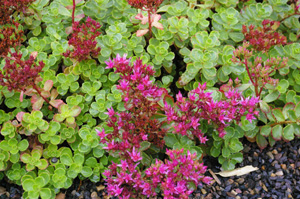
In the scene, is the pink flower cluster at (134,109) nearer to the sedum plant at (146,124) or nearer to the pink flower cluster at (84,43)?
the sedum plant at (146,124)

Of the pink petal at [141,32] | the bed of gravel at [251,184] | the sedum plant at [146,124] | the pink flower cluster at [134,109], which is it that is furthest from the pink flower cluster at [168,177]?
the pink petal at [141,32]

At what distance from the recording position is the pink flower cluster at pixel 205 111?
239 centimetres

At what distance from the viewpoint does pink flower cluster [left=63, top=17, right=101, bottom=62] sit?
2.83 metres

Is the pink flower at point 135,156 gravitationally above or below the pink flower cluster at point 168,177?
above

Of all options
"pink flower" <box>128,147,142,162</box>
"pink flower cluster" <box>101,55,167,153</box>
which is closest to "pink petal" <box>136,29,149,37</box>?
"pink flower cluster" <box>101,55,167,153</box>

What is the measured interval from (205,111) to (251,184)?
80cm

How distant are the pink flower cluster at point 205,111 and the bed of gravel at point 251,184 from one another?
53cm

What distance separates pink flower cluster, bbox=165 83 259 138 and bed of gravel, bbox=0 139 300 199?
533mm

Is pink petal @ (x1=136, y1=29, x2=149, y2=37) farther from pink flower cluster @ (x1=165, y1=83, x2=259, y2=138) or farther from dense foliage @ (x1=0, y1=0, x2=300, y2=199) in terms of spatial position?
pink flower cluster @ (x1=165, y1=83, x2=259, y2=138)

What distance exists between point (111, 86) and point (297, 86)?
5.46ft

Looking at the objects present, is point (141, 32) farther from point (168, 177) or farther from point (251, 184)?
point (251, 184)

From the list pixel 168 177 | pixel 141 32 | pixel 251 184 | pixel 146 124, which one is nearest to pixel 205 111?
pixel 146 124

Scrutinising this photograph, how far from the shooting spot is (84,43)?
282 centimetres

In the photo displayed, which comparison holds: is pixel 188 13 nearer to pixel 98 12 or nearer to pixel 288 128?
pixel 98 12
